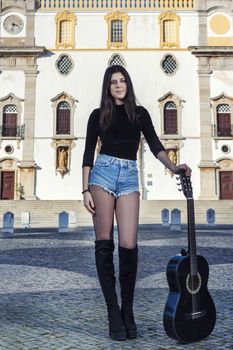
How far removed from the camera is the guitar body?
2.48 m

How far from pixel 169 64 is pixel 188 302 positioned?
25.8m

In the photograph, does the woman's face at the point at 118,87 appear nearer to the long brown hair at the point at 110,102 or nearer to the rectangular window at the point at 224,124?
the long brown hair at the point at 110,102

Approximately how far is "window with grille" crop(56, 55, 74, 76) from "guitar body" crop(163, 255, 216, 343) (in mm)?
25493

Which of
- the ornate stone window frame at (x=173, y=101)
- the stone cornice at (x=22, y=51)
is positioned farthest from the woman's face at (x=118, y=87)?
the stone cornice at (x=22, y=51)

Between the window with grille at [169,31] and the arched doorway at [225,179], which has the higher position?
the window with grille at [169,31]

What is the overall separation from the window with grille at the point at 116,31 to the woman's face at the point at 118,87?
25.5 metres

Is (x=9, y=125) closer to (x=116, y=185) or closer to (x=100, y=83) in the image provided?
(x=100, y=83)

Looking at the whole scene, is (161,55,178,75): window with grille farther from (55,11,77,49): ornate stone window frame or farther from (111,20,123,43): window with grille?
(55,11,77,49): ornate stone window frame

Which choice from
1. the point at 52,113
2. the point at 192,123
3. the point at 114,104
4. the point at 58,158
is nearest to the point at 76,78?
the point at 52,113

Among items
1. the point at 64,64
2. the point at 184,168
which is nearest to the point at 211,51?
the point at 64,64

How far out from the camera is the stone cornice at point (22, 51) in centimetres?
2645

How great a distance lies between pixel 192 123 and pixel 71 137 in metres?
7.79

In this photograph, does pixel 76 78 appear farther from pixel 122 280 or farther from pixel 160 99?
pixel 122 280

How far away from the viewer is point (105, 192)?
107 inches
